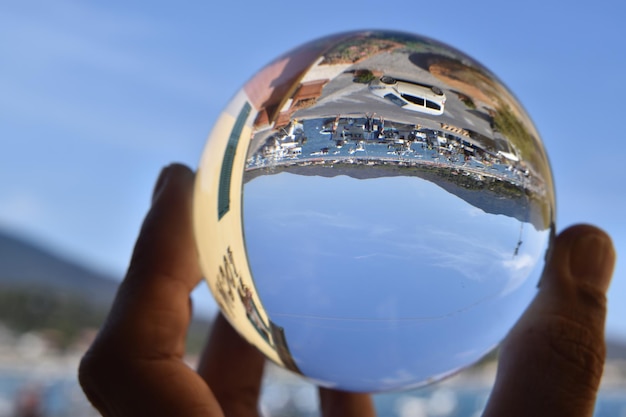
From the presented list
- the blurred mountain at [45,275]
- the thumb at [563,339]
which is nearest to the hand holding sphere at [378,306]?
the thumb at [563,339]

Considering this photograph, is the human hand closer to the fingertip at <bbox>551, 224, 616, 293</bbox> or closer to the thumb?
the thumb

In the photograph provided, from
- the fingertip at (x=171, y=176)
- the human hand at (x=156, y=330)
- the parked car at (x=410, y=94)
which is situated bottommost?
the human hand at (x=156, y=330)

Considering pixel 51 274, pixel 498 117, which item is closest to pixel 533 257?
pixel 498 117

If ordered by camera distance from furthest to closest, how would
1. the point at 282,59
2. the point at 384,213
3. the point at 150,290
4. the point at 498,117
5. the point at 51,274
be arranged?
the point at 51,274 → the point at 150,290 → the point at 282,59 → the point at 498,117 → the point at 384,213

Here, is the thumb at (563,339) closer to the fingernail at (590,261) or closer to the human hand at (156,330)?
the fingernail at (590,261)

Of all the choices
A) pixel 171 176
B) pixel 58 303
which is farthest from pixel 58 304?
pixel 171 176

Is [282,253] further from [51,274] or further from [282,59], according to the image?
[51,274]

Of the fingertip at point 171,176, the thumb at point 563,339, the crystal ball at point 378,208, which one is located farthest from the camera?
the fingertip at point 171,176

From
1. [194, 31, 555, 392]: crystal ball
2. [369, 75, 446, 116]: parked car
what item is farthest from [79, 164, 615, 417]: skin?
[369, 75, 446, 116]: parked car
